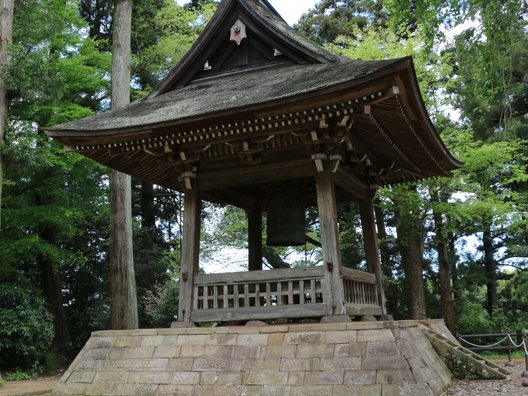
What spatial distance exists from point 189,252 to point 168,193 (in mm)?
16047

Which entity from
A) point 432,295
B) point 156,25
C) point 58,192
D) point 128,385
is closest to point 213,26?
point 128,385

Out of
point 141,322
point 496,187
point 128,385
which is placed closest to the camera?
point 128,385

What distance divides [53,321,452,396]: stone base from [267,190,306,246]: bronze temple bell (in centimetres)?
206

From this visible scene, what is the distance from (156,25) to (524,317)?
20212 mm

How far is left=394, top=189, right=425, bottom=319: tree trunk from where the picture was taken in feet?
48.7

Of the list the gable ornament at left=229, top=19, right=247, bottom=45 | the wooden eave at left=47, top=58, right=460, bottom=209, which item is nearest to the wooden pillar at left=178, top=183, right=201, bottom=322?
the wooden eave at left=47, top=58, right=460, bottom=209

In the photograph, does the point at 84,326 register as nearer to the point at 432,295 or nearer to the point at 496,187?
the point at 432,295

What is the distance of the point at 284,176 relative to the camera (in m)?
8.09

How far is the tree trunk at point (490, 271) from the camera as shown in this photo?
22203 millimetres

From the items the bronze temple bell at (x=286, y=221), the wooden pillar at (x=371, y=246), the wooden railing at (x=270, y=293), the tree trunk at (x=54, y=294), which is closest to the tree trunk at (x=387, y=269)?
the wooden pillar at (x=371, y=246)

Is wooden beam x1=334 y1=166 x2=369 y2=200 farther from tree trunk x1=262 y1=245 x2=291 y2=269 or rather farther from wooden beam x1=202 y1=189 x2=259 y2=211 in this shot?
tree trunk x1=262 y1=245 x2=291 y2=269

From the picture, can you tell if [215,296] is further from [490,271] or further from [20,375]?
[490,271]

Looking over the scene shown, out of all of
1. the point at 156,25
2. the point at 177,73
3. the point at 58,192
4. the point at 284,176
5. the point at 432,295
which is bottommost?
the point at 432,295

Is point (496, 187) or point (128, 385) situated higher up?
point (496, 187)
